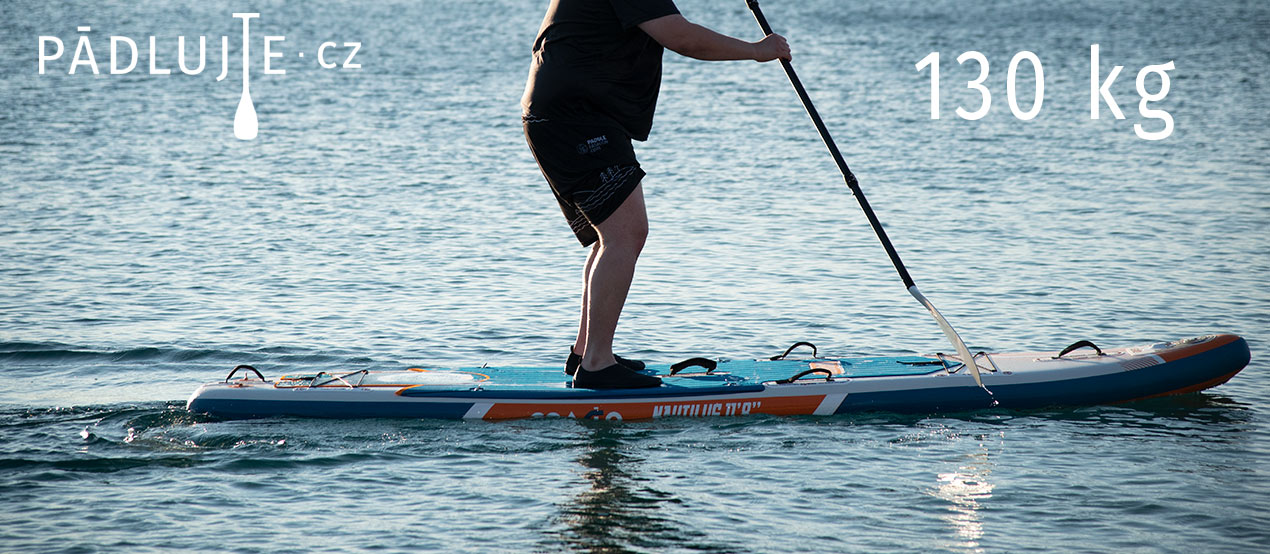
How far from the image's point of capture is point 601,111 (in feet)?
17.7

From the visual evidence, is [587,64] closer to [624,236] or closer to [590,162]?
[590,162]

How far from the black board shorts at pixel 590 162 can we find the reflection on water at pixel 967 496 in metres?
1.66

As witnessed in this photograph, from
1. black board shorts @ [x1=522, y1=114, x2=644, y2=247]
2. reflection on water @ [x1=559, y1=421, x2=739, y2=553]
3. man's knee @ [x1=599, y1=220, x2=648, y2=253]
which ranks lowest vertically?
reflection on water @ [x1=559, y1=421, x2=739, y2=553]

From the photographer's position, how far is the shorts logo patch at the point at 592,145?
5.35 m

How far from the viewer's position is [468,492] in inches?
194

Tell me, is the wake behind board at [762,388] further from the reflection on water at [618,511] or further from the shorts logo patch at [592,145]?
the shorts logo patch at [592,145]

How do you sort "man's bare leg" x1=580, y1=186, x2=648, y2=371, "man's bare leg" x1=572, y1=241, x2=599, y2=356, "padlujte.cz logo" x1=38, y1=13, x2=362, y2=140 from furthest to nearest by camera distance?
1. "padlujte.cz logo" x1=38, y1=13, x2=362, y2=140
2. "man's bare leg" x1=572, y1=241, x2=599, y2=356
3. "man's bare leg" x1=580, y1=186, x2=648, y2=371

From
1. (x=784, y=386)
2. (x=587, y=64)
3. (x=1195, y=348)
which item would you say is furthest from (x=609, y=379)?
(x=1195, y=348)

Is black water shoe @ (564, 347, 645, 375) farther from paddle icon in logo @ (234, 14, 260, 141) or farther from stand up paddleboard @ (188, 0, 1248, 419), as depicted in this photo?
paddle icon in logo @ (234, 14, 260, 141)

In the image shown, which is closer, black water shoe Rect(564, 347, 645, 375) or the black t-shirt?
the black t-shirt

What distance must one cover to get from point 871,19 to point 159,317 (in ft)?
79.2

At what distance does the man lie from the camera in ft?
17.3

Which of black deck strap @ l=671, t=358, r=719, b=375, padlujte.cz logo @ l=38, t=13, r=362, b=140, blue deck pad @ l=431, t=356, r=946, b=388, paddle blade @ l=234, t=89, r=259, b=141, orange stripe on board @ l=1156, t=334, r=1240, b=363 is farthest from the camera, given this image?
padlujte.cz logo @ l=38, t=13, r=362, b=140

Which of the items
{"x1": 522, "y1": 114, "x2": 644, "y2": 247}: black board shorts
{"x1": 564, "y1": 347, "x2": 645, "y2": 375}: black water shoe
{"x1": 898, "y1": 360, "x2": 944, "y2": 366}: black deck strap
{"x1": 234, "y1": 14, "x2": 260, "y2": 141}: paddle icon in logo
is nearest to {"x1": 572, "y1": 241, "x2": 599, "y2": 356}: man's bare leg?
{"x1": 564, "y1": 347, "x2": 645, "y2": 375}: black water shoe
